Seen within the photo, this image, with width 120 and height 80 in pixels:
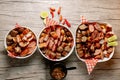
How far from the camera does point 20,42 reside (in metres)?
1.29

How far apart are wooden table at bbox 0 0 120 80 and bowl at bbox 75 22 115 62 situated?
64 millimetres

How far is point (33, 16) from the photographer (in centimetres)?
138

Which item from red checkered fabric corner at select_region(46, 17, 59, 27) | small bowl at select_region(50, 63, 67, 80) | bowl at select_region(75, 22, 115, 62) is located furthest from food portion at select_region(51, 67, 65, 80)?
red checkered fabric corner at select_region(46, 17, 59, 27)

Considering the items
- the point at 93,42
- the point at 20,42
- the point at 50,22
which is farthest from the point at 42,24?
the point at 93,42

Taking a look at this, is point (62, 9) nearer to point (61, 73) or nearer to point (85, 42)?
point (85, 42)

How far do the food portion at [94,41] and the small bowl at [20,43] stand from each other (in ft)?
0.70

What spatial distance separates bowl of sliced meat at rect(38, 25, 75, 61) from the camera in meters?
1.30

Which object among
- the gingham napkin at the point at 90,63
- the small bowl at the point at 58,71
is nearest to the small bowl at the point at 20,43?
the small bowl at the point at 58,71

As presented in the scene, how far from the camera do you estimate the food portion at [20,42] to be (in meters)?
1.28

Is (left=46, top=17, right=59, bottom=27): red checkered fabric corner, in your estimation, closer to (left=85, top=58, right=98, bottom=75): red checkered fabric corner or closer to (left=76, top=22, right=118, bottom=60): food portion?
(left=76, top=22, right=118, bottom=60): food portion

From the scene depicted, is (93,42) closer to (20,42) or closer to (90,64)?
(90,64)

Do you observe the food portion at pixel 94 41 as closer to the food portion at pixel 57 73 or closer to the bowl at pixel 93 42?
the bowl at pixel 93 42

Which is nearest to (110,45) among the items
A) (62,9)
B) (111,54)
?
(111,54)

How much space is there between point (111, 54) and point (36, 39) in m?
0.36
